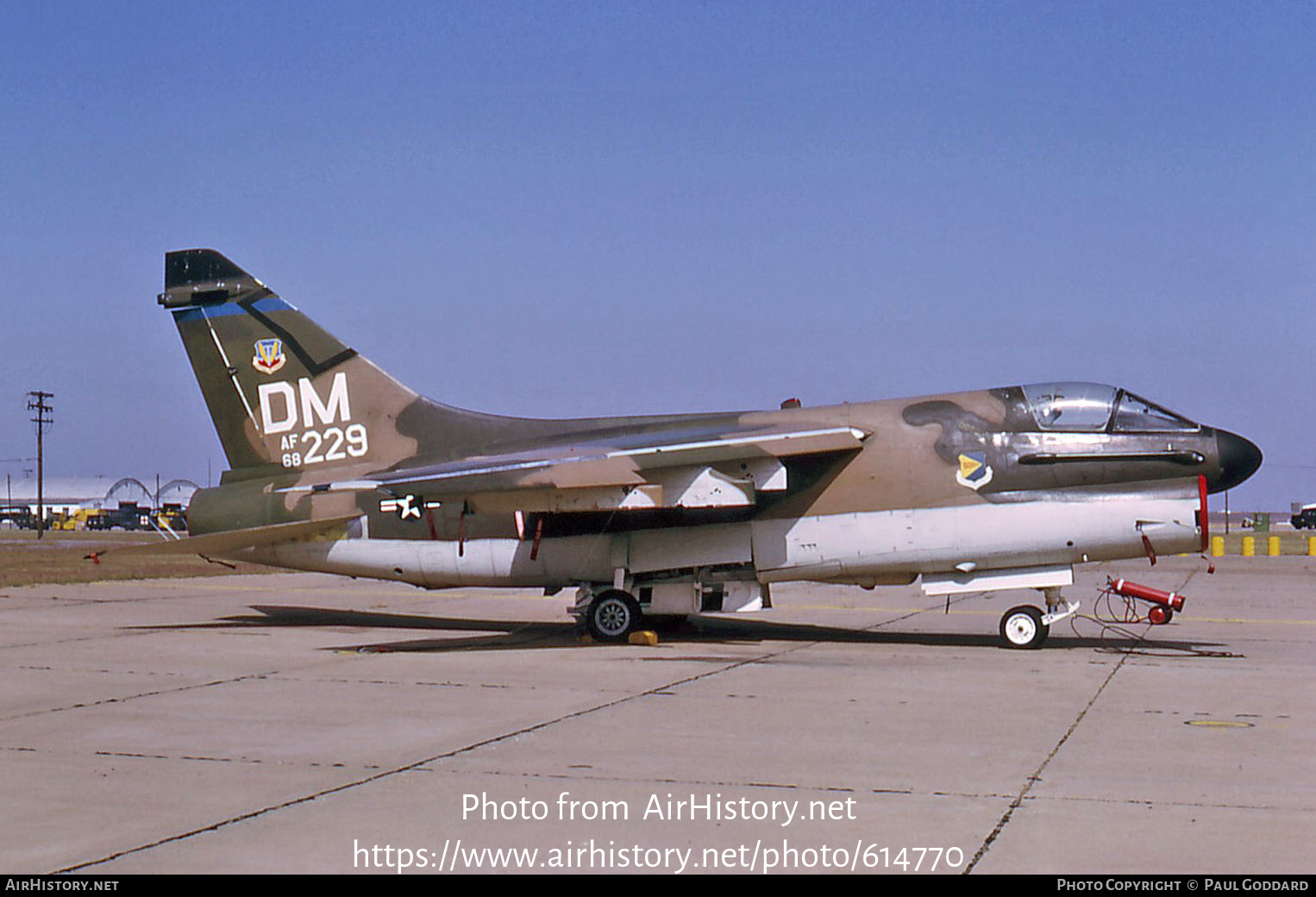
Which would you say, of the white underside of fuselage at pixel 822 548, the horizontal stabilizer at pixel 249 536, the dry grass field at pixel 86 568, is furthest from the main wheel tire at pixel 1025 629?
the dry grass field at pixel 86 568

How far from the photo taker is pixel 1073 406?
14.7 metres

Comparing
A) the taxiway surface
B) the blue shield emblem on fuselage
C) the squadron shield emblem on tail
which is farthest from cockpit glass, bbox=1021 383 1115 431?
the squadron shield emblem on tail

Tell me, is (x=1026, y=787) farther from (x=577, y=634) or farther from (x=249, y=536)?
(x=249, y=536)

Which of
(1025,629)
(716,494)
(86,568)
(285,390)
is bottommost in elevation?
(1025,629)

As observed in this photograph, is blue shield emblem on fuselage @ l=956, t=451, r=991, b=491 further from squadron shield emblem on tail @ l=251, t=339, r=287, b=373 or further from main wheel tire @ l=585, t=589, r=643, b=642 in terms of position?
squadron shield emblem on tail @ l=251, t=339, r=287, b=373

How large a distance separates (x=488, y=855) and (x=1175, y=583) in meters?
25.2

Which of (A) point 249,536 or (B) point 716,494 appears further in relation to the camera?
(A) point 249,536

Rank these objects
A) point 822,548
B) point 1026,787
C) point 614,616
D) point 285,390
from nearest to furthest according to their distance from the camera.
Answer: point 1026,787 < point 822,548 < point 614,616 < point 285,390

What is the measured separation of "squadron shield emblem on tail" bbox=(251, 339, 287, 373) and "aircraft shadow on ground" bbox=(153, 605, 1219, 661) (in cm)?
365

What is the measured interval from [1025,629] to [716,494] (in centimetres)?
397

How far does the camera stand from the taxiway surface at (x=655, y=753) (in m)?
5.88

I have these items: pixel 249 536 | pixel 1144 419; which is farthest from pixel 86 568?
pixel 1144 419

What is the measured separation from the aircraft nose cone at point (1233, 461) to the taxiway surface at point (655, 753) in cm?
194

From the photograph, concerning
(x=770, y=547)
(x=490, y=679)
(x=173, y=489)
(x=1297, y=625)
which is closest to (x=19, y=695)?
(x=490, y=679)
